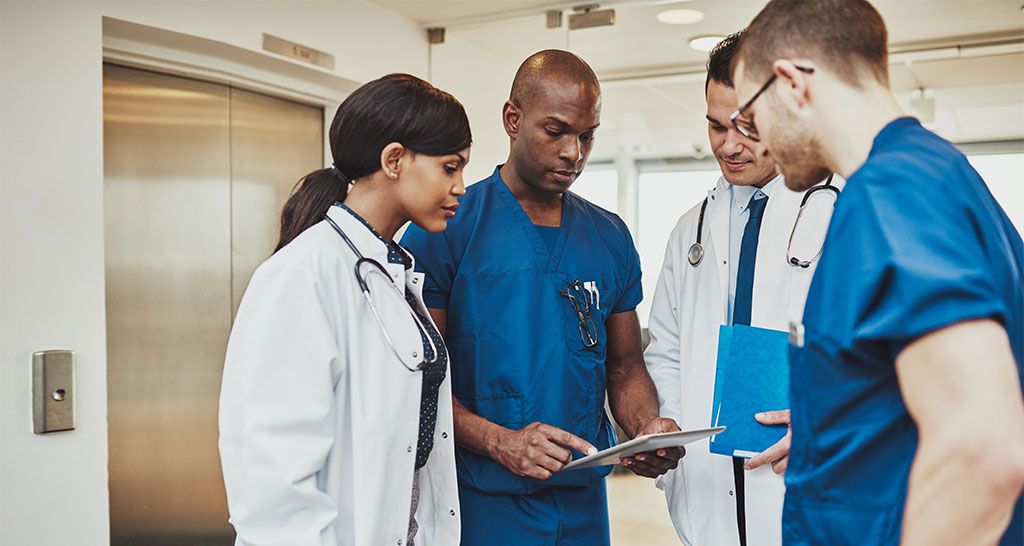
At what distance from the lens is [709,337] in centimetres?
199

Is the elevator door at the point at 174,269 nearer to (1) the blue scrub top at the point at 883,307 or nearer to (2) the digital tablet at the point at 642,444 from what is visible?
(2) the digital tablet at the point at 642,444

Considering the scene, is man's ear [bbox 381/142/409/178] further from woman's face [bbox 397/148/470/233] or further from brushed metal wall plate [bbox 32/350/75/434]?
brushed metal wall plate [bbox 32/350/75/434]

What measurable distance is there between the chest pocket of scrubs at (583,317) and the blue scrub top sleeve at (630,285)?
112 millimetres

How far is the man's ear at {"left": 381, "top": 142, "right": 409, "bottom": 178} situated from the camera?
1.59 metres

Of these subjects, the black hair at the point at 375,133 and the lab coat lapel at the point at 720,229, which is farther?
the lab coat lapel at the point at 720,229

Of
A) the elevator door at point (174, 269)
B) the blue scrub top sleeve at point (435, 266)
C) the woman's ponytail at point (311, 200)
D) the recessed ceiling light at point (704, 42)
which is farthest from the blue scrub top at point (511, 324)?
the recessed ceiling light at point (704, 42)

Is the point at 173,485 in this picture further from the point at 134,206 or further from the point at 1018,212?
the point at 1018,212

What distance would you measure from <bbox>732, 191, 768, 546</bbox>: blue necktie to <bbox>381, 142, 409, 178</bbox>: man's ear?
0.82 m

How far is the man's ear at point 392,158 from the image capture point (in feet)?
5.23

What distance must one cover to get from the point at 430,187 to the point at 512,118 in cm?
50

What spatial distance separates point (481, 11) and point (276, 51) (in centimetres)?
100

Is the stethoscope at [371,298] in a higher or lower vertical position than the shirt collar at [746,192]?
lower

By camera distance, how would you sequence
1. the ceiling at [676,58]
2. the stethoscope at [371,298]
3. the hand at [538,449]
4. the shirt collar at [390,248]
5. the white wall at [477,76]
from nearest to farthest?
the stethoscope at [371,298] < the shirt collar at [390,248] < the hand at [538,449] < the ceiling at [676,58] < the white wall at [477,76]

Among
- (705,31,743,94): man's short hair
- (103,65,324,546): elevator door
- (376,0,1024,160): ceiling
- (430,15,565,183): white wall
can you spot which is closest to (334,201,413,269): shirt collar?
(705,31,743,94): man's short hair
